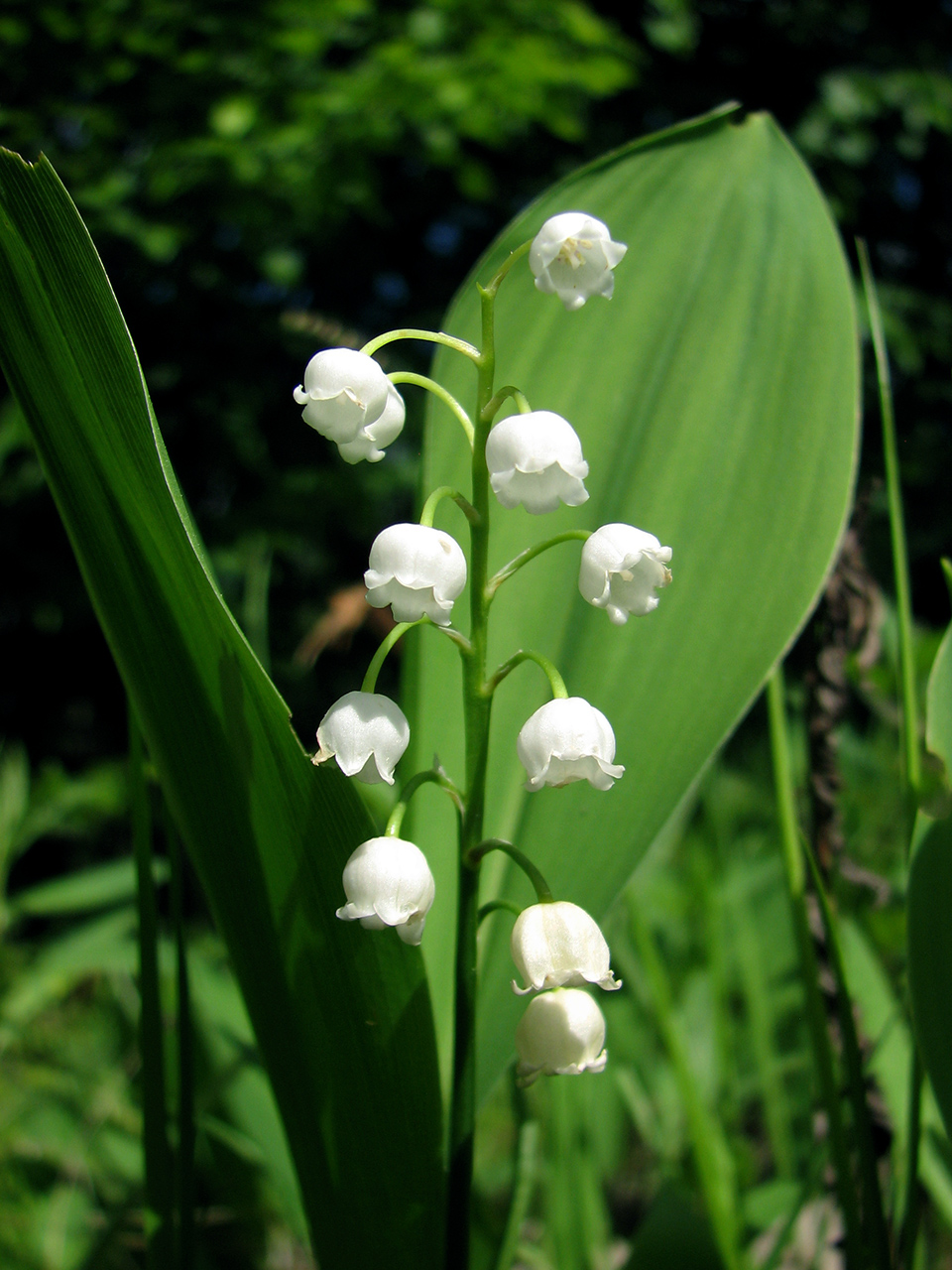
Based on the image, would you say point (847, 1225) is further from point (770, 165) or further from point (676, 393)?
point (770, 165)

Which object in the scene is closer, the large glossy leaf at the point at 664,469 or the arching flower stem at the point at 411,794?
the arching flower stem at the point at 411,794

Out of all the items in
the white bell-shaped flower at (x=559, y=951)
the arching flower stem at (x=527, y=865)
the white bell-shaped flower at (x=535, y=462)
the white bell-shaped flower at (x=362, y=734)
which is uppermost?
the white bell-shaped flower at (x=535, y=462)

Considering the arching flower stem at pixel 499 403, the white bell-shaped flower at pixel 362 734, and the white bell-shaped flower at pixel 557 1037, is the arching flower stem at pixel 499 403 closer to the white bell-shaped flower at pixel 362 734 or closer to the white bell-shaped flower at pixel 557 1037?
the white bell-shaped flower at pixel 362 734

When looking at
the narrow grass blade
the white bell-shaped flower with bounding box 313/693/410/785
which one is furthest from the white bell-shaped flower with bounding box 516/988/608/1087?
the narrow grass blade

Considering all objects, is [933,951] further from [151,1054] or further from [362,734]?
[151,1054]

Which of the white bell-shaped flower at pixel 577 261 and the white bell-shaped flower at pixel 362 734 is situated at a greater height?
the white bell-shaped flower at pixel 577 261

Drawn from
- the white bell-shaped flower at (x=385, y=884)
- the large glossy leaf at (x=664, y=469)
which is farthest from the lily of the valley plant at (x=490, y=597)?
the large glossy leaf at (x=664, y=469)

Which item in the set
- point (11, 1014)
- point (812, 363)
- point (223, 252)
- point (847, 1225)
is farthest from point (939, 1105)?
point (223, 252)
